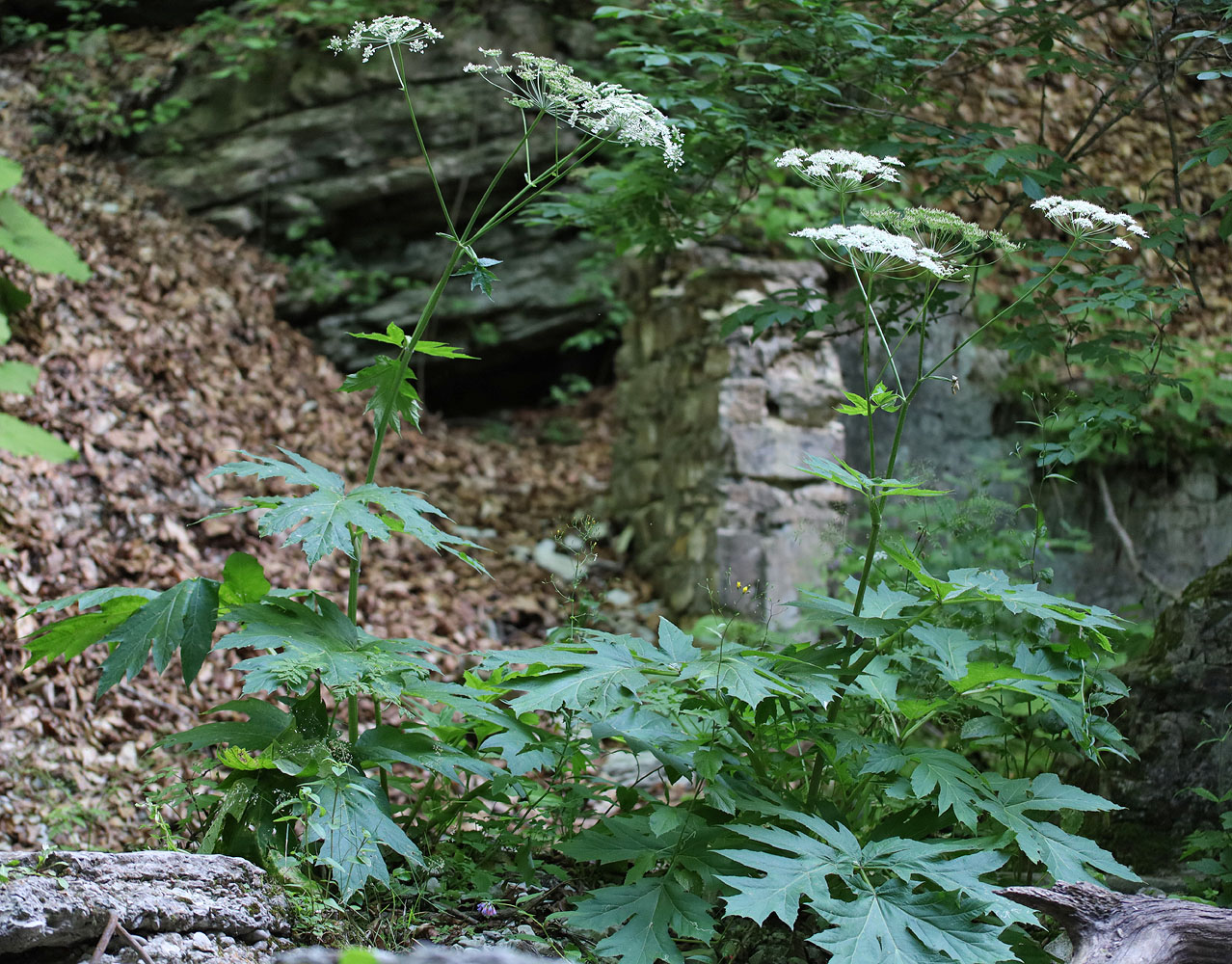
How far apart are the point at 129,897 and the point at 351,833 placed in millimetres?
356

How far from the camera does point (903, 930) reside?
1539 millimetres

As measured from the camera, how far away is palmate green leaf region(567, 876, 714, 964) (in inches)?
63.9

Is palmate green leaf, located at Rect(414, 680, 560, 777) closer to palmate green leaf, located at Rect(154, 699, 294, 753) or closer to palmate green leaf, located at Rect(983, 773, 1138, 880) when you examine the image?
palmate green leaf, located at Rect(154, 699, 294, 753)

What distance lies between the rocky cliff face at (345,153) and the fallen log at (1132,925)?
6.11 m

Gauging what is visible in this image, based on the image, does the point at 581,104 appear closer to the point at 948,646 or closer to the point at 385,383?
the point at 385,383

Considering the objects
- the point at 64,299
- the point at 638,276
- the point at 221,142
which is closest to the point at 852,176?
the point at 638,276

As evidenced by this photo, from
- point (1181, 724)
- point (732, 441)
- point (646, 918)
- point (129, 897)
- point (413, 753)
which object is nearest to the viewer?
point (129, 897)

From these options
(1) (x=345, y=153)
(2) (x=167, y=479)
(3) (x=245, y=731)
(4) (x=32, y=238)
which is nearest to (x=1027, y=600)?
(3) (x=245, y=731)

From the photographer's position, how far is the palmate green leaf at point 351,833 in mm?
1671

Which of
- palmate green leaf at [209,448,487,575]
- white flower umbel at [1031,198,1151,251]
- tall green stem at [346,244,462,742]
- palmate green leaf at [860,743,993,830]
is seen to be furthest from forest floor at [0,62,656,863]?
white flower umbel at [1031,198,1151,251]

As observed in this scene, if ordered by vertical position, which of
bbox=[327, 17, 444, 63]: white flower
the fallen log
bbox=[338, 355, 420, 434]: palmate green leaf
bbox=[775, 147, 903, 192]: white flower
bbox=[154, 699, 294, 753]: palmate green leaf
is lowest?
the fallen log

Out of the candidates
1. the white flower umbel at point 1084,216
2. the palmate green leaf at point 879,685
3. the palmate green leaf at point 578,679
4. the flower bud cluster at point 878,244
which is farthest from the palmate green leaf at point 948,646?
the white flower umbel at point 1084,216

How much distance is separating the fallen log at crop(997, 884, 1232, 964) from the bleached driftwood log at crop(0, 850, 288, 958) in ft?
4.37

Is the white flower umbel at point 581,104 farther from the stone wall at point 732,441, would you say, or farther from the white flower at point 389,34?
the stone wall at point 732,441
